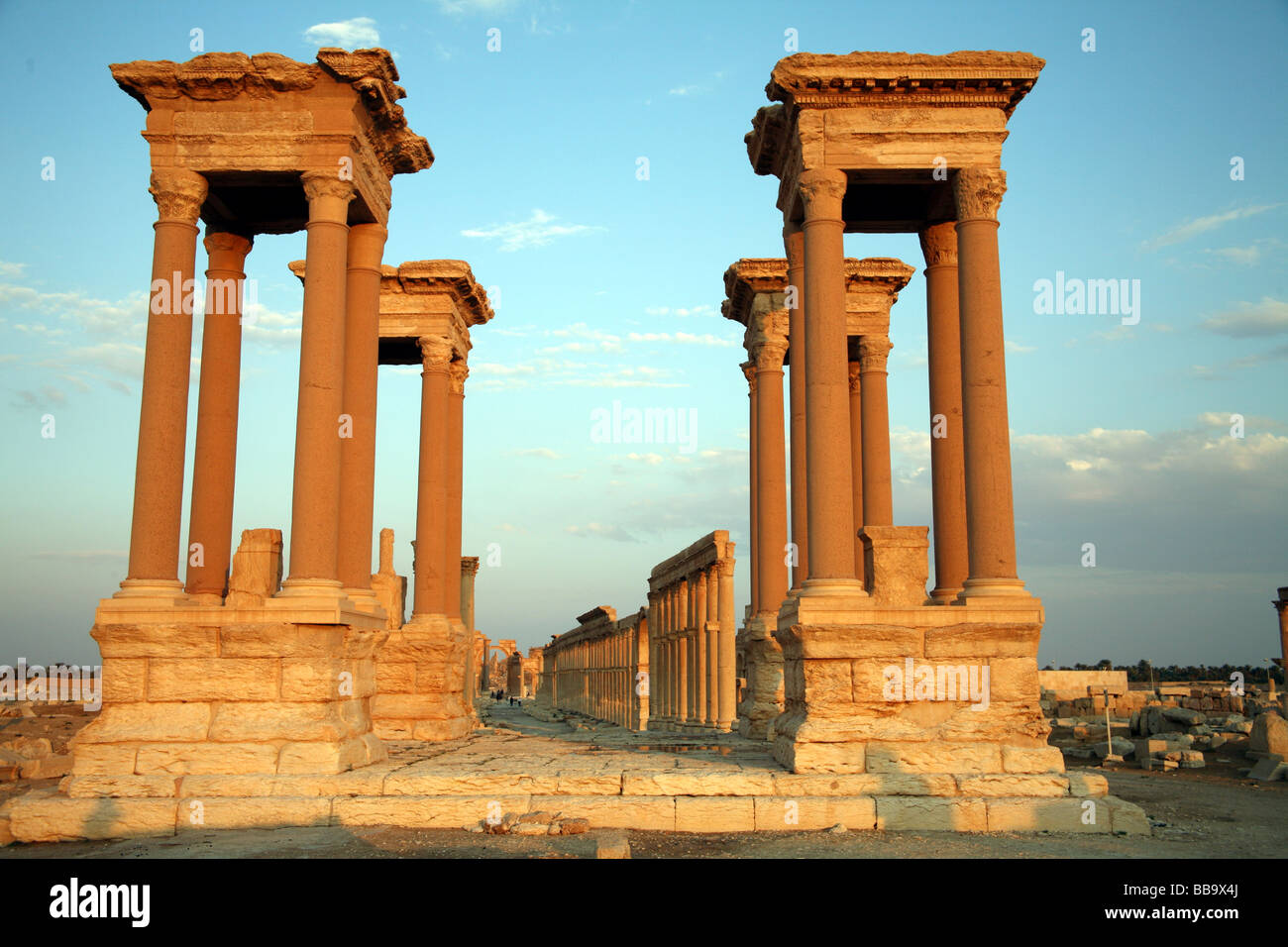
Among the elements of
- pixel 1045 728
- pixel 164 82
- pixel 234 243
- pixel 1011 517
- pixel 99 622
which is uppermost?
pixel 164 82

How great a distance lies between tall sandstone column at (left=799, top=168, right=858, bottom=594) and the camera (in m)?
15.8

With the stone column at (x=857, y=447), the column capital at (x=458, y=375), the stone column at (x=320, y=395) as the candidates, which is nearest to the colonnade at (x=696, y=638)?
the stone column at (x=857, y=447)

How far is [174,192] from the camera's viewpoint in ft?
53.9

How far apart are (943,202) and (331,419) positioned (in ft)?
38.3

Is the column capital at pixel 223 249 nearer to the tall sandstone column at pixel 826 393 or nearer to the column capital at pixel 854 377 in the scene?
the tall sandstone column at pixel 826 393

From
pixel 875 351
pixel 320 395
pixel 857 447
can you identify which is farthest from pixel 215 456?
pixel 875 351

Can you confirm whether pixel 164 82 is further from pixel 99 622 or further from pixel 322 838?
pixel 322 838

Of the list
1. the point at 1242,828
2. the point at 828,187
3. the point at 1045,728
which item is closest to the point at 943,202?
the point at 828,187

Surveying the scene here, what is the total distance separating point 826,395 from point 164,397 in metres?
10.6

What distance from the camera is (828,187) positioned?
16.7 metres

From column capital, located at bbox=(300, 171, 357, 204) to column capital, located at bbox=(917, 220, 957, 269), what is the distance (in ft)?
35.4

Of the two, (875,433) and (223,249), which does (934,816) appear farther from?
(223,249)

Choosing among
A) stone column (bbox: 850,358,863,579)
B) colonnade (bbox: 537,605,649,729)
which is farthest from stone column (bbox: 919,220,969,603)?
colonnade (bbox: 537,605,649,729)

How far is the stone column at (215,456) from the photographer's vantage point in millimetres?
17734
